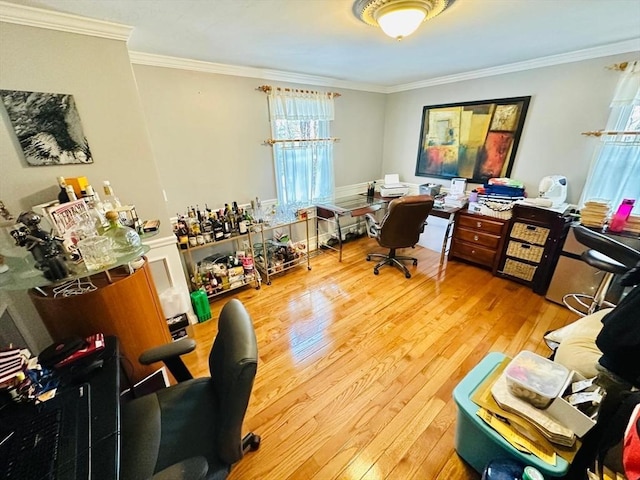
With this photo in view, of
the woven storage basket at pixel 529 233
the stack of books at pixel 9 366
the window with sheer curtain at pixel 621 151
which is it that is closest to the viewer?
the stack of books at pixel 9 366

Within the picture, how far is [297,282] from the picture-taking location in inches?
116

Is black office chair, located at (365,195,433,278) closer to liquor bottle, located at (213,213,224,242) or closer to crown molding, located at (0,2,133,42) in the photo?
liquor bottle, located at (213,213,224,242)

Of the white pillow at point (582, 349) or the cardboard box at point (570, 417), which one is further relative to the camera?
the white pillow at point (582, 349)

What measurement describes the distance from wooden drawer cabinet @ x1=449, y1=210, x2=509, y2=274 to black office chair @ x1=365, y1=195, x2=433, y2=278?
57cm

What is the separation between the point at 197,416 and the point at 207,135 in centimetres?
242

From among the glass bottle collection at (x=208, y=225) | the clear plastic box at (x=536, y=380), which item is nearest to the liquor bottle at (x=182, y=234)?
the glass bottle collection at (x=208, y=225)

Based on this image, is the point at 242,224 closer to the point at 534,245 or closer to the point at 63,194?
the point at 63,194

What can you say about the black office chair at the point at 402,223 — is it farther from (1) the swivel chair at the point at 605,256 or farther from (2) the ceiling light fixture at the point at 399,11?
(2) the ceiling light fixture at the point at 399,11

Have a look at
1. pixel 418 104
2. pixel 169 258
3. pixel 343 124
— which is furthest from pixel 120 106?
pixel 418 104

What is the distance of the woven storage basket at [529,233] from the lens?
8.14 feet

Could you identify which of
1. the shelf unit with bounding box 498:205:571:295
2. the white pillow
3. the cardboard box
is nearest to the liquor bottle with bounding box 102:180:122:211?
the cardboard box

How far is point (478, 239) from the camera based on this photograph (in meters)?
2.97

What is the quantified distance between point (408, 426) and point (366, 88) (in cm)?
398

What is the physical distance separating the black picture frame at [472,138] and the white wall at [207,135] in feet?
6.49
